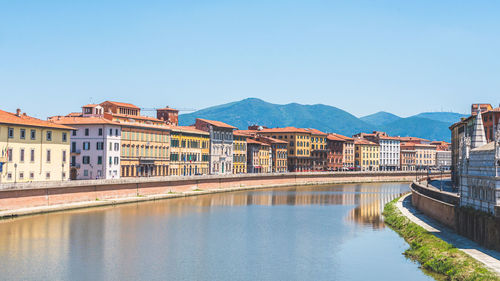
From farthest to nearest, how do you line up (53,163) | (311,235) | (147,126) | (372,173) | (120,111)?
1. (372,173)
2. (120,111)
3. (147,126)
4. (53,163)
5. (311,235)

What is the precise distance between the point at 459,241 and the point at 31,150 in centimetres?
4850

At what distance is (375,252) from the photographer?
4731 cm

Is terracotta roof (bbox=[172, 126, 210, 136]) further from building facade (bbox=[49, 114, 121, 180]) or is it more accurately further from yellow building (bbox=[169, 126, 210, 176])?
building facade (bbox=[49, 114, 121, 180])

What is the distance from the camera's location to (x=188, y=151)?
122m

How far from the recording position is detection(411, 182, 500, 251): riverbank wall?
40.7 metres

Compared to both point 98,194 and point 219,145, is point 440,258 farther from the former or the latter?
point 219,145

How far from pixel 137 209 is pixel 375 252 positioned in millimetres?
33380

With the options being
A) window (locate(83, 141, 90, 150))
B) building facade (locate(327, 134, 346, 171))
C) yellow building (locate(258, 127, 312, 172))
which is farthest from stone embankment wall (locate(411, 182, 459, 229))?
building facade (locate(327, 134, 346, 171))

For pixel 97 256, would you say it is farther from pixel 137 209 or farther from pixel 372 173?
pixel 372 173

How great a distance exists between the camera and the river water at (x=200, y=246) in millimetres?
39000

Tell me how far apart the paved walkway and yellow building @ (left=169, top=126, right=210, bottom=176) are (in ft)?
182

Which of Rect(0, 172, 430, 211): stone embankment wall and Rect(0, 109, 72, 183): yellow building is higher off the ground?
Rect(0, 109, 72, 183): yellow building

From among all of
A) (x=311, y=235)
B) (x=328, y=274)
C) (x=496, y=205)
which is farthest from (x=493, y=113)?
(x=328, y=274)

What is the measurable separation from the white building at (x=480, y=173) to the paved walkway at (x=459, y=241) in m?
2.42
